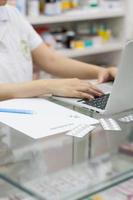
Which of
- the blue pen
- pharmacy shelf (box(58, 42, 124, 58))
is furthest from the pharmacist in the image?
pharmacy shelf (box(58, 42, 124, 58))

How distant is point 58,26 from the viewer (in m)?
3.04

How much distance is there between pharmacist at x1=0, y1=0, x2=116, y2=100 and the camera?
1357 millimetres

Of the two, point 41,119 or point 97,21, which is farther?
point 97,21

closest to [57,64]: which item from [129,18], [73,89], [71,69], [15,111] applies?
[71,69]

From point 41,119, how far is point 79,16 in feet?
5.79

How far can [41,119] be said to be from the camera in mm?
1149

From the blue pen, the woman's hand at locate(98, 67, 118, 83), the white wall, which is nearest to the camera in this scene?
the blue pen

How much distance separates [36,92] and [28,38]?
0.48 metres

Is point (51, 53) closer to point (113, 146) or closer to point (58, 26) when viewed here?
point (113, 146)

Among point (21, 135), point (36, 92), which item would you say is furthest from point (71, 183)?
point (36, 92)

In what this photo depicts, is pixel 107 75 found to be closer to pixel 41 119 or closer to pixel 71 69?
pixel 71 69

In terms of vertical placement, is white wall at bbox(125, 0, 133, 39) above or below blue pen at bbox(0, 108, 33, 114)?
below

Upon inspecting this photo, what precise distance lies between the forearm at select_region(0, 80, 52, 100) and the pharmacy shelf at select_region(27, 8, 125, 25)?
48.4 inches

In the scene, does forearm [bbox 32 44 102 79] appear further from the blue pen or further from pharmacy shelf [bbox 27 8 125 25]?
pharmacy shelf [bbox 27 8 125 25]
